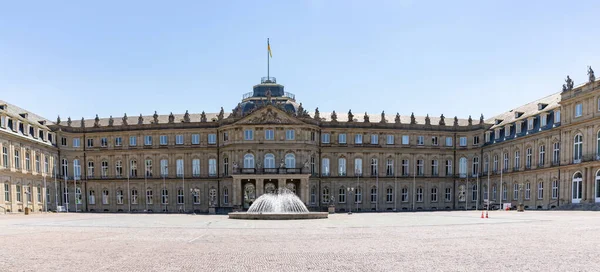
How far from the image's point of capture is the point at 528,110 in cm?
6475

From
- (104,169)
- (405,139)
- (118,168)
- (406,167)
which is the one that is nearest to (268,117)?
(405,139)

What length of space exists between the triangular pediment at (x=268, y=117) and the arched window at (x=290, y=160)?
4872mm

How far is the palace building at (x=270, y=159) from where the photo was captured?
64562mm

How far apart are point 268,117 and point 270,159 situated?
6228 millimetres

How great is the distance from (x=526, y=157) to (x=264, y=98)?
38.2 meters

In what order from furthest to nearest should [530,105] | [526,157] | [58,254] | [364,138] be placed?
[364,138], [530,105], [526,157], [58,254]

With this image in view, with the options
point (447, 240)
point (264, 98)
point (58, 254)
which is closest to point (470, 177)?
point (264, 98)

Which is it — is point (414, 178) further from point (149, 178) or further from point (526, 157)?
point (149, 178)

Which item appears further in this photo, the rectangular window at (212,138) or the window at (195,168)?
the window at (195,168)

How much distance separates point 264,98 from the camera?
69.1 metres

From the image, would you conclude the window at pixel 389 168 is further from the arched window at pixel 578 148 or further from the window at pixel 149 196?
the window at pixel 149 196

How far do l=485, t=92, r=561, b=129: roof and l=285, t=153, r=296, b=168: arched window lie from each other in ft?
104

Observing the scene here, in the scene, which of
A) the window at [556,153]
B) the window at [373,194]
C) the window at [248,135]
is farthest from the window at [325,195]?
the window at [556,153]

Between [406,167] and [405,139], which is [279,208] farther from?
[405,139]
